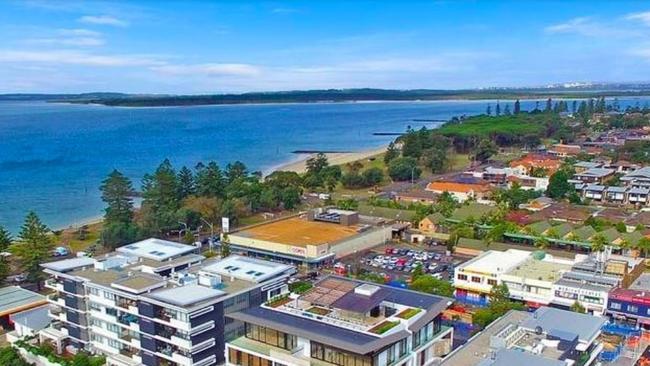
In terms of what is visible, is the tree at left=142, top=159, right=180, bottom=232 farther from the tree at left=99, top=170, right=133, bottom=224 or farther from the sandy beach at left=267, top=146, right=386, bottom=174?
the sandy beach at left=267, top=146, right=386, bottom=174

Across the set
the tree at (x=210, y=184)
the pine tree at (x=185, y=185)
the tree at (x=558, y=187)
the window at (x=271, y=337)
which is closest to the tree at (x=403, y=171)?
the tree at (x=558, y=187)

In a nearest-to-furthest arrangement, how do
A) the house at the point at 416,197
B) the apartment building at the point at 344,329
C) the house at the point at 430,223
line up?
the apartment building at the point at 344,329 < the house at the point at 430,223 < the house at the point at 416,197

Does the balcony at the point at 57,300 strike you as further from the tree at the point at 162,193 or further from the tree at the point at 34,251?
the tree at the point at 162,193

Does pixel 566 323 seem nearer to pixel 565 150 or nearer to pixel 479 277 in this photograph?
pixel 479 277

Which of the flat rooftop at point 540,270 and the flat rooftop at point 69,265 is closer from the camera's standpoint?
the flat rooftop at point 69,265

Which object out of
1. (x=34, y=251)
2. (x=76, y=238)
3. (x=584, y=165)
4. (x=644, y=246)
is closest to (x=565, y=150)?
(x=584, y=165)

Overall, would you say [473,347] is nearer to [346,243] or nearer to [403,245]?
[346,243]
